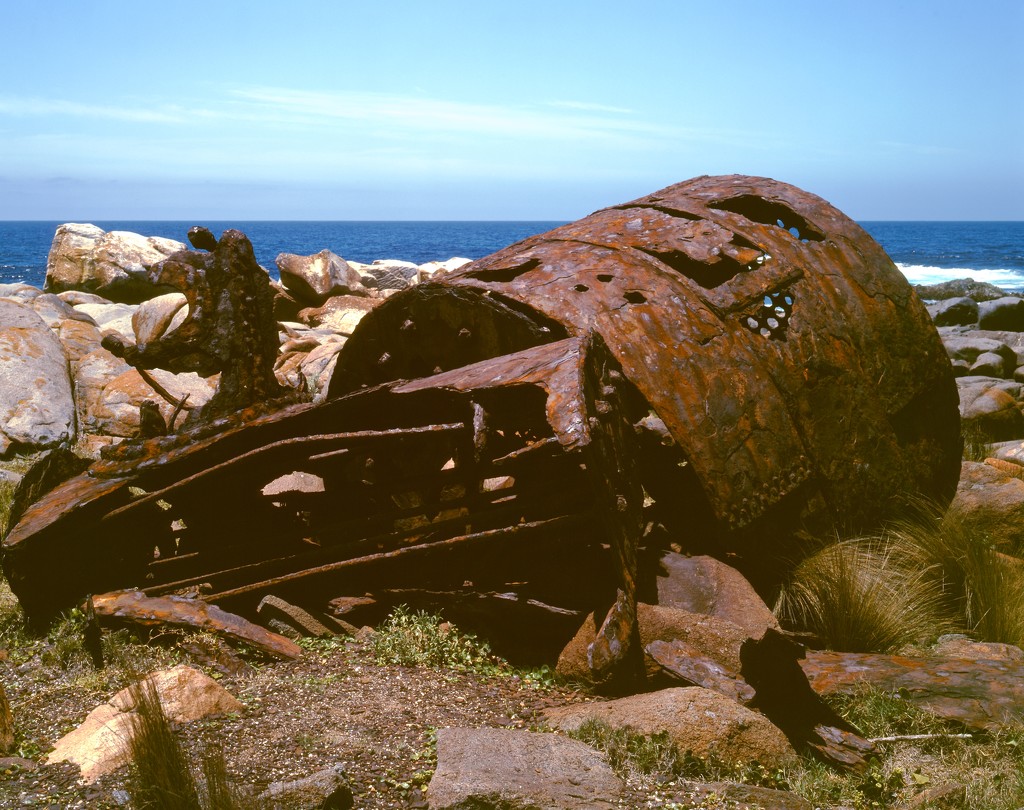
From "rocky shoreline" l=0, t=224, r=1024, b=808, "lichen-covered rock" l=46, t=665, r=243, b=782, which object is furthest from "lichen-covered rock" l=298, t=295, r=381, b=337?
"lichen-covered rock" l=46, t=665, r=243, b=782

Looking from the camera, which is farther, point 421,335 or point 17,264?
point 17,264

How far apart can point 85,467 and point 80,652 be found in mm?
1149

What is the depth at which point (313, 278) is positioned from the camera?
18.9m

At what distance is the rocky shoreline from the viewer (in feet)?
8.63

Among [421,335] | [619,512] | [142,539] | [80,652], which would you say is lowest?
[80,652]

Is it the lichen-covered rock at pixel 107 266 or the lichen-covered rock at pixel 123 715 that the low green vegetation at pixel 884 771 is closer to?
the lichen-covered rock at pixel 123 715

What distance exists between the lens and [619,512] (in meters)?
3.41

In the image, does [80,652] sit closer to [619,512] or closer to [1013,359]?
[619,512]

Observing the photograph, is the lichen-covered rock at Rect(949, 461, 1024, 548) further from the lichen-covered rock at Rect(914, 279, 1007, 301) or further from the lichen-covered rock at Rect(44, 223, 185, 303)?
the lichen-covered rock at Rect(914, 279, 1007, 301)

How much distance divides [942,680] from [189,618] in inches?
119

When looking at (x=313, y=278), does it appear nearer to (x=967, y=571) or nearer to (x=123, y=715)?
(x=967, y=571)

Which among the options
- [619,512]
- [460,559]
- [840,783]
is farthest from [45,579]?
[840,783]

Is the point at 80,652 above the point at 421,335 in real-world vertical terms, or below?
below

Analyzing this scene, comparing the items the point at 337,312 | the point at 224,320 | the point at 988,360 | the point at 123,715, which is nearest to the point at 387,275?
the point at 337,312
